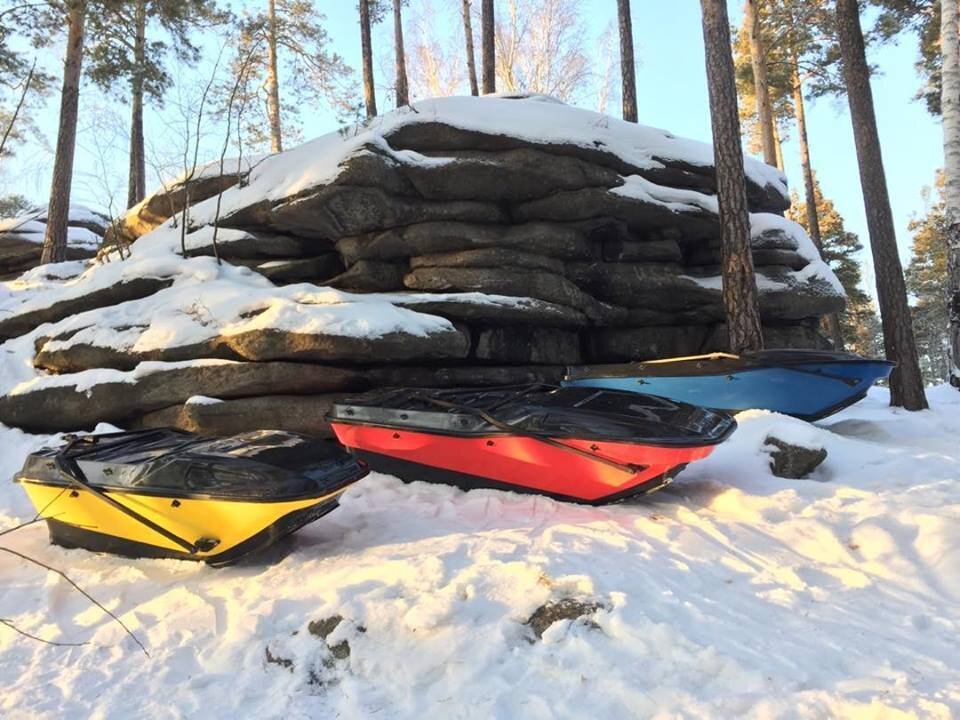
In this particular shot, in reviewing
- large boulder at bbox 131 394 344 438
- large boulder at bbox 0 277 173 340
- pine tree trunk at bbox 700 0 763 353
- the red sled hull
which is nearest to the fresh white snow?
pine tree trunk at bbox 700 0 763 353

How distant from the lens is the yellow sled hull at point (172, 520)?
338cm

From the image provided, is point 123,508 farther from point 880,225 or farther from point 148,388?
point 880,225

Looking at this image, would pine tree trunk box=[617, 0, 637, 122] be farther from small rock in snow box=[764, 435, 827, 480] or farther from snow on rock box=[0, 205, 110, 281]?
snow on rock box=[0, 205, 110, 281]

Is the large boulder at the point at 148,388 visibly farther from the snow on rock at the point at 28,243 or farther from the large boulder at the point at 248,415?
the snow on rock at the point at 28,243

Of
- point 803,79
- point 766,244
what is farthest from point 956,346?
point 803,79

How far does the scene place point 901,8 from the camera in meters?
11.7

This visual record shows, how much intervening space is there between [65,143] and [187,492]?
43.9 feet

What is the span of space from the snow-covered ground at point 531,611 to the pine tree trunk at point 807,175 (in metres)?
14.4

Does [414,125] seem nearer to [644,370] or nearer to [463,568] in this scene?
[644,370]

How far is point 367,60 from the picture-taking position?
1555cm

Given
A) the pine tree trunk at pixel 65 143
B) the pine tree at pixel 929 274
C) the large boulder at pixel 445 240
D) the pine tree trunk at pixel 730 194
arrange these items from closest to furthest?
the pine tree trunk at pixel 730 194 < the large boulder at pixel 445 240 < the pine tree trunk at pixel 65 143 < the pine tree at pixel 929 274

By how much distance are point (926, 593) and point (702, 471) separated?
219cm

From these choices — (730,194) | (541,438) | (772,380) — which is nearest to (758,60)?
(730,194)

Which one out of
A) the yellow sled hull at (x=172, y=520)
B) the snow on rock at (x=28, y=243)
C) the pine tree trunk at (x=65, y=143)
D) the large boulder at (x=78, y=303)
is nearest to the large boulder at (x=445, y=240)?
the large boulder at (x=78, y=303)
